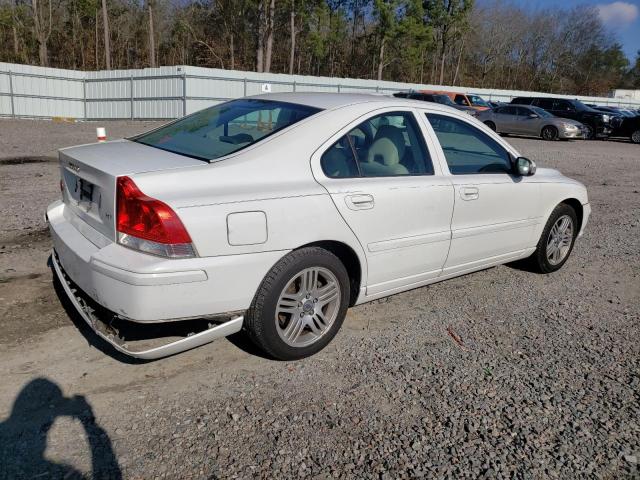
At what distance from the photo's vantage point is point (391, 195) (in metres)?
3.55

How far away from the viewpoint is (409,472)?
96.7 inches

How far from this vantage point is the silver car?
22.7 metres

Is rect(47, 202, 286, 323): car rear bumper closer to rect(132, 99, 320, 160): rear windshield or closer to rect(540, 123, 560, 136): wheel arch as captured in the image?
rect(132, 99, 320, 160): rear windshield

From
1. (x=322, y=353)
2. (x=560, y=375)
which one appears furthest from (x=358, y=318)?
(x=560, y=375)

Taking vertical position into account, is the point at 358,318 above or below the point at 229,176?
below

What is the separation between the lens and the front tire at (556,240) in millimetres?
5027

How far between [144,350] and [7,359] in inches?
38.4

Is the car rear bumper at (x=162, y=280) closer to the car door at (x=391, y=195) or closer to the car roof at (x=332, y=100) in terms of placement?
the car door at (x=391, y=195)

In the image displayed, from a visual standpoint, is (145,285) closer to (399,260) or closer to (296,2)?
(399,260)

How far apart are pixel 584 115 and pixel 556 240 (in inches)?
917

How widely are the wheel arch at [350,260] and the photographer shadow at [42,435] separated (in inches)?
58.6

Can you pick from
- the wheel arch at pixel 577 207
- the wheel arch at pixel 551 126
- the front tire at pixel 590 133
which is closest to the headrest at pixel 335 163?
the wheel arch at pixel 577 207

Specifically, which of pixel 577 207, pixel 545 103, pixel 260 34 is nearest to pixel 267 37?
pixel 260 34

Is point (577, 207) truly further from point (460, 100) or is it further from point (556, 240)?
point (460, 100)
